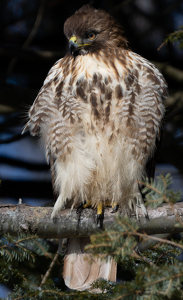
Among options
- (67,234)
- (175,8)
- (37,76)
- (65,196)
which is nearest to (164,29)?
(175,8)

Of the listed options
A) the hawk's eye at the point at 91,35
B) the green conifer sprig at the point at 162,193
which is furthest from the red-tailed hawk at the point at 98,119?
the green conifer sprig at the point at 162,193

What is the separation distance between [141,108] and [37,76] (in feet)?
6.45

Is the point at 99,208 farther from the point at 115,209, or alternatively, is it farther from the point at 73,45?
the point at 73,45

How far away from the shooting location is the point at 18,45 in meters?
4.23

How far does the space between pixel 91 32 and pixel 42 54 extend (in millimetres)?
1257

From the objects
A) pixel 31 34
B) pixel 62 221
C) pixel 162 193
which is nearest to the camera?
pixel 162 193

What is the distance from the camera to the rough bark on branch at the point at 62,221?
2.20 meters

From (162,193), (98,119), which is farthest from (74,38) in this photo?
(162,193)

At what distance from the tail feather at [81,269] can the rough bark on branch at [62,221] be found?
560 mm

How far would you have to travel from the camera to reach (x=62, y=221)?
2.38m

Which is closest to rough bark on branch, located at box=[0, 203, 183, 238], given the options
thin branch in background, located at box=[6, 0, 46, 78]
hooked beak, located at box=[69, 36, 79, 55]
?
hooked beak, located at box=[69, 36, 79, 55]

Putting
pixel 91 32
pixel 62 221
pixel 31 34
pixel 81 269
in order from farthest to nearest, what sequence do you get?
pixel 31 34
pixel 81 269
pixel 91 32
pixel 62 221

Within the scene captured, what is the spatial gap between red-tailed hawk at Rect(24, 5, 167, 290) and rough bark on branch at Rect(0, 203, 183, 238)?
96 millimetres

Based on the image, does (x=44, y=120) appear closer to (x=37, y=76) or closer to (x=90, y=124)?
(x=90, y=124)
